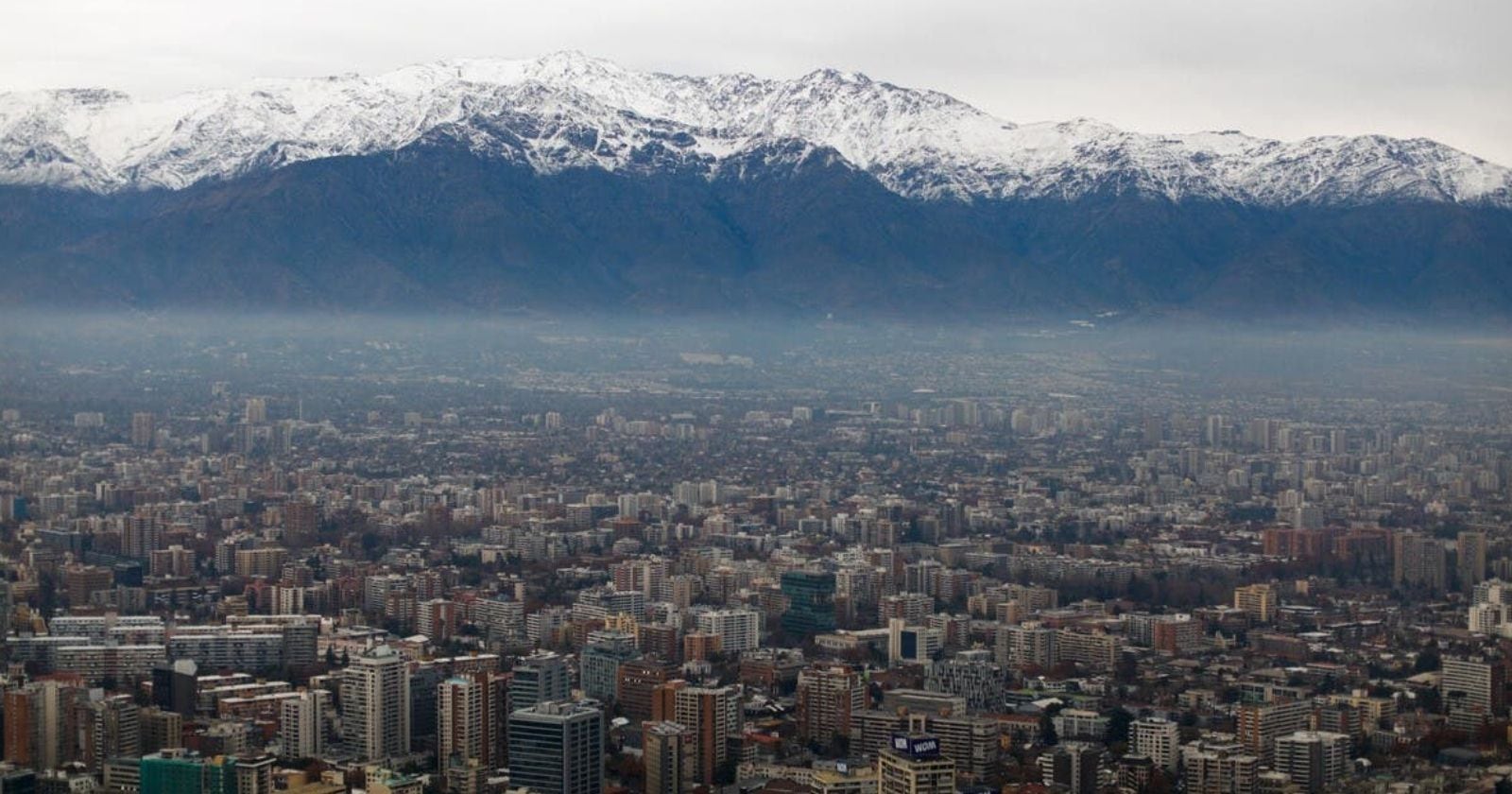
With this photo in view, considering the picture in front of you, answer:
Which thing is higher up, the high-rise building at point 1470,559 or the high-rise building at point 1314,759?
the high-rise building at point 1470,559

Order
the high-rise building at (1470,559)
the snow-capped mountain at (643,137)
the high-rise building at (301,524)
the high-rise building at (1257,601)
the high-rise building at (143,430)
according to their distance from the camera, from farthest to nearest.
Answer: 1. the snow-capped mountain at (643,137)
2. the high-rise building at (143,430)
3. the high-rise building at (301,524)
4. the high-rise building at (1257,601)
5. the high-rise building at (1470,559)

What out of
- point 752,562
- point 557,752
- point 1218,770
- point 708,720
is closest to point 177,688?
point 708,720

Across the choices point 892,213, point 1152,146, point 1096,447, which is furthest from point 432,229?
point 1096,447

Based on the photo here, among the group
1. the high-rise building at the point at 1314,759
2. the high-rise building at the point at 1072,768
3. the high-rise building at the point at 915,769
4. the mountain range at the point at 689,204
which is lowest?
the high-rise building at the point at 1072,768

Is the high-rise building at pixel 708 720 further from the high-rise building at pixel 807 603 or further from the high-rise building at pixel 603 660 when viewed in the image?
the high-rise building at pixel 807 603

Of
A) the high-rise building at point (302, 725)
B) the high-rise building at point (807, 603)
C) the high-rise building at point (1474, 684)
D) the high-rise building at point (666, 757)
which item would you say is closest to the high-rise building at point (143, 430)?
the high-rise building at point (807, 603)

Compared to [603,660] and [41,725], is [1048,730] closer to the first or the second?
[603,660]
